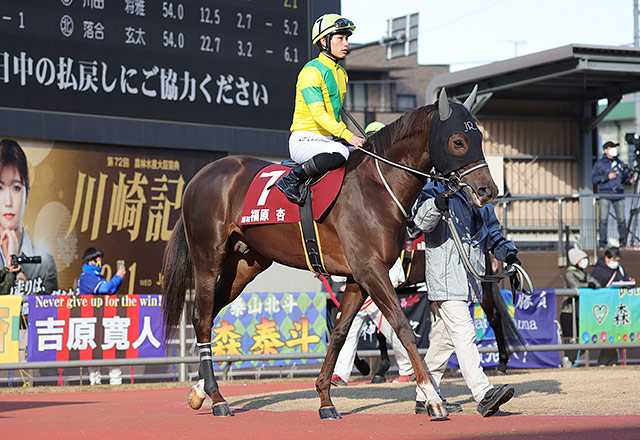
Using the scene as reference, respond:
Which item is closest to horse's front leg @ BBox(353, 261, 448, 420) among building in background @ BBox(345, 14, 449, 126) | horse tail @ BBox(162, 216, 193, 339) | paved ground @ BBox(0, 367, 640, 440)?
paved ground @ BBox(0, 367, 640, 440)

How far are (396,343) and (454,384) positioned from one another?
1096mm

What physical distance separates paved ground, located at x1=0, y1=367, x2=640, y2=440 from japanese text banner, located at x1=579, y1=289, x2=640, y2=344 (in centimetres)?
327

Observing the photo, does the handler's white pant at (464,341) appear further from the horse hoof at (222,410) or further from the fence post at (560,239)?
the fence post at (560,239)

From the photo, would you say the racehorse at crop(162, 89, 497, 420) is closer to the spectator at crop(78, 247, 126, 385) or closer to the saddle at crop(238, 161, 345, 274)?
the saddle at crop(238, 161, 345, 274)

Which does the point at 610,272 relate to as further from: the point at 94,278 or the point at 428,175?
the point at 428,175

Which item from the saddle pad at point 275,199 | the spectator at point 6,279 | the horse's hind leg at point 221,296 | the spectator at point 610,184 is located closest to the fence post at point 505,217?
Result: the spectator at point 610,184

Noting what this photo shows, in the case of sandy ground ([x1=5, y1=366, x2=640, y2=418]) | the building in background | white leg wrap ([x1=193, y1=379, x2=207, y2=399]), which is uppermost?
the building in background

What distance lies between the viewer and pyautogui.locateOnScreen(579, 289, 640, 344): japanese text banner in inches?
640

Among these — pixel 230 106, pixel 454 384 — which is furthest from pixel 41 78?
pixel 454 384

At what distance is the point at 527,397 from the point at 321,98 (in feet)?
10.3

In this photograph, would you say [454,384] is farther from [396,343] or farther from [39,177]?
[39,177]

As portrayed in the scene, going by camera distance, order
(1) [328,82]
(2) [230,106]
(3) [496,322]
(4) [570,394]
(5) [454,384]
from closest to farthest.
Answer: (1) [328,82], (4) [570,394], (5) [454,384], (3) [496,322], (2) [230,106]

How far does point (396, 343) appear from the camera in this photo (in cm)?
1338

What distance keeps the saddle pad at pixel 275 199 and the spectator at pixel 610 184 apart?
12.6 meters
